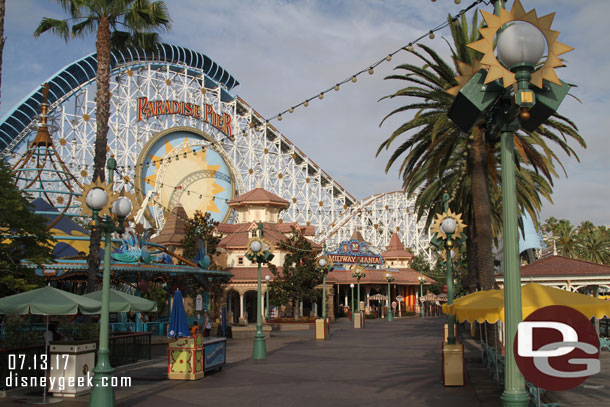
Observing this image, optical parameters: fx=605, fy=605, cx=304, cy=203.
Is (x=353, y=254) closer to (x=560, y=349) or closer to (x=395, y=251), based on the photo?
(x=395, y=251)

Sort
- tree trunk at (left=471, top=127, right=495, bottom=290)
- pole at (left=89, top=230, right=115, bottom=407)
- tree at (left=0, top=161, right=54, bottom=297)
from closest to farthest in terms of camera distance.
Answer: pole at (left=89, top=230, right=115, bottom=407) → tree at (left=0, top=161, right=54, bottom=297) → tree trunk at (left=471, top=127, right=495, bottom=290)

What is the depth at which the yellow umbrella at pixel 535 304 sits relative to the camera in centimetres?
955

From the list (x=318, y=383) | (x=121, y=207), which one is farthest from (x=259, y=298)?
(x=121, y=207)

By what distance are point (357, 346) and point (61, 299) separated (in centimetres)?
1409

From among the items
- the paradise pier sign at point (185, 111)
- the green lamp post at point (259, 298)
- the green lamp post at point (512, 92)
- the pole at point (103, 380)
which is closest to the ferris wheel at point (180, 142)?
the paradise pier sign at point (185, 111)

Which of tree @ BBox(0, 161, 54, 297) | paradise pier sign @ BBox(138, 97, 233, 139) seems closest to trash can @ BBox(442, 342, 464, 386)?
tree @ BBox(0, 161, 54, 297)

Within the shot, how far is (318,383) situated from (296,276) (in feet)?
86.2

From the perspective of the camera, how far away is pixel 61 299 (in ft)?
44.8

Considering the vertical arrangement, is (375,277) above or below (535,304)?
above

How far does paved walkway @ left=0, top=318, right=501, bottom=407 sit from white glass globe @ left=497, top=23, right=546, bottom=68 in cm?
771

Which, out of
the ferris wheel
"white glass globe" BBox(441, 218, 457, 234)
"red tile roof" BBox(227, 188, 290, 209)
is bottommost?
"white glass globe" BBox(441, 218, 457, 234)

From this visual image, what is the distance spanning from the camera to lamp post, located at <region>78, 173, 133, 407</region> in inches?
397

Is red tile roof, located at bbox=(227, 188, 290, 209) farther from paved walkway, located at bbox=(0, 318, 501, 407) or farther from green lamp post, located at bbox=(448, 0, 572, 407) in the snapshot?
green lamp post, located at bbox=(448, 0, 572, 407)

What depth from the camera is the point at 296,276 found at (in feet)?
133
